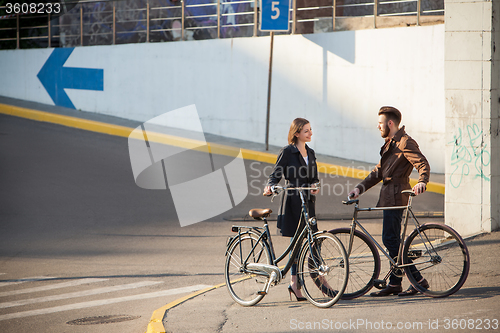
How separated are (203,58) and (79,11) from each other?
20.0ft

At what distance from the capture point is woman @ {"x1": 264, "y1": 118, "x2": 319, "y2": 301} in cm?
584

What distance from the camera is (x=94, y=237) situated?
927 cm

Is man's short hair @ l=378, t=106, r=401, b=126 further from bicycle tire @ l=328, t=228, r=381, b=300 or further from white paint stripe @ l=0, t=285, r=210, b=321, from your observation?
white paint stripe @ l=0, t=285, r=210, b=321

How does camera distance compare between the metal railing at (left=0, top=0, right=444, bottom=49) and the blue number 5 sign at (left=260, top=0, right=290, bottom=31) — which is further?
the metal railing at (left=0, top=0, right=444, bottom=49)

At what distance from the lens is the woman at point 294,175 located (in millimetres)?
5836

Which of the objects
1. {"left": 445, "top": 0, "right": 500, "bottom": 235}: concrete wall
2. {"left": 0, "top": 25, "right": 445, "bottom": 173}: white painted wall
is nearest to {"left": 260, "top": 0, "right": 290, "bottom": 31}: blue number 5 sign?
{"left": 0, "top": 25, "right": 445, "bottom": 173}: white painted wall

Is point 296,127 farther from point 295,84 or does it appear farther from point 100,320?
point 295,84

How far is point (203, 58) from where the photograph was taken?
17.7 metres

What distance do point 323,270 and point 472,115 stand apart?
4155 millimetres

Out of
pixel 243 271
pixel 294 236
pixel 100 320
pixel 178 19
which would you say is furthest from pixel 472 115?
pixel 178 19

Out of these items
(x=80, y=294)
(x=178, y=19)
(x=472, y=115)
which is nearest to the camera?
(x=80, y=294)

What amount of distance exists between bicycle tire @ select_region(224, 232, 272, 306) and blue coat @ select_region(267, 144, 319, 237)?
297mm

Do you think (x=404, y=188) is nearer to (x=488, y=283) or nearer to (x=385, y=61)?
(x=488, y=283)

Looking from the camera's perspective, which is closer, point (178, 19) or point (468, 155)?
point (468, 155)
